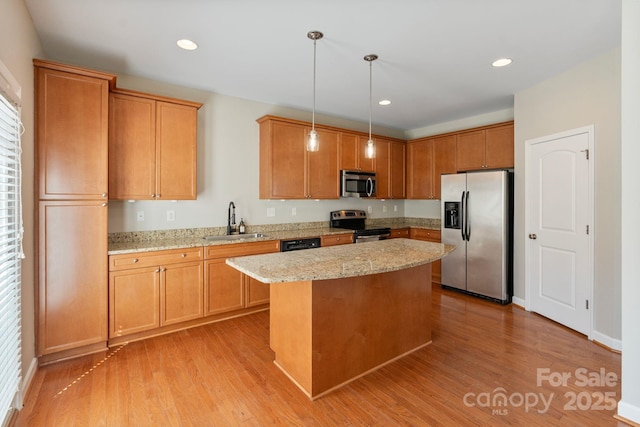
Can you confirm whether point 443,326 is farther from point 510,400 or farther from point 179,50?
point 179,50

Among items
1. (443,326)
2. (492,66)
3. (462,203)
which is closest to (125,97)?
(492,66)

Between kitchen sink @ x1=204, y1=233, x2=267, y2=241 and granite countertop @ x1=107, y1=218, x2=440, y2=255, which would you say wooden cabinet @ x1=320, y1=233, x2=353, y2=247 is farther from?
kitchen sink @ x1=204, y1=233, x2=267, y2=241

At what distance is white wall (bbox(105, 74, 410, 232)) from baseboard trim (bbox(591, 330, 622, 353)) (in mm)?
3701

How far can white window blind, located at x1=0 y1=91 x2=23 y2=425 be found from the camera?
1751mm

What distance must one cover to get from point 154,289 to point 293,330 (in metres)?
1.63

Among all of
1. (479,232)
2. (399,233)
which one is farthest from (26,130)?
(479,232)

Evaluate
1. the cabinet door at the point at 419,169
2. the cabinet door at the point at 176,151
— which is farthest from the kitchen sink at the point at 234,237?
the cabinet door at the point at 419,169

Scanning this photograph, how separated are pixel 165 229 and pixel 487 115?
4.94 metres

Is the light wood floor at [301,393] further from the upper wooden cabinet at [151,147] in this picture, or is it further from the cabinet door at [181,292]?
the upper wooden cabinet at [151,147]

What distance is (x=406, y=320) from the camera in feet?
8.75

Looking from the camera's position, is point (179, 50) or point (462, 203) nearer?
A: point (179, 50)

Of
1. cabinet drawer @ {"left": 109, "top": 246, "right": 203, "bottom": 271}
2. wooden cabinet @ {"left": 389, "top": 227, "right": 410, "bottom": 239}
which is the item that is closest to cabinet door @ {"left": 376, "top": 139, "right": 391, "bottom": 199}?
wooden cabinet @ {"left": 389, "top": 227, "right": 410, "bottom": 239}

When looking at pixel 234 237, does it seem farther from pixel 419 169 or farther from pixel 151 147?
pixel 419 169
